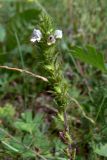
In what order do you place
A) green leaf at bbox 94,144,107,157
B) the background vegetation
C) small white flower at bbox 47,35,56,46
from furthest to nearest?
the background vegetation < green leaf at bbox 94,144,107,157 < small white flower at bbox 47,35,56,46

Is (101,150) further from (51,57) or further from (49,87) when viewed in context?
(49,87)

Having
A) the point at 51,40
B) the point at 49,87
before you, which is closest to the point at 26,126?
the point at 51,40

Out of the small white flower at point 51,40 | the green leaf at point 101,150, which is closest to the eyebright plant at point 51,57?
the small white flower at point 51,40

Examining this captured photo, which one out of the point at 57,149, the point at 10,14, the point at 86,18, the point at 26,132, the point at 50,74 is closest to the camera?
the point at 50,74

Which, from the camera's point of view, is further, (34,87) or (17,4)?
(17,4)

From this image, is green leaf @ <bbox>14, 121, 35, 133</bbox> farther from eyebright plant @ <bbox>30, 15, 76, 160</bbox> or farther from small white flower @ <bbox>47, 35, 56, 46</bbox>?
small white flower @ <bbox>47, 35, 56, 46</bbox>

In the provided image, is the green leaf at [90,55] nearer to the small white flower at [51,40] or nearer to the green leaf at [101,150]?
the small white flower at [51,40]

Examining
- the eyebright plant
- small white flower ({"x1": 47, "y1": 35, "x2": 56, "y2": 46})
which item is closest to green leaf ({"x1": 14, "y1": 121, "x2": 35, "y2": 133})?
the eyebright plant

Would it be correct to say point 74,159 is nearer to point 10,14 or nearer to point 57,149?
point 57,149

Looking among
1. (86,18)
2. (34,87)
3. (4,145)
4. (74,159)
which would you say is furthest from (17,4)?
(74,159)
